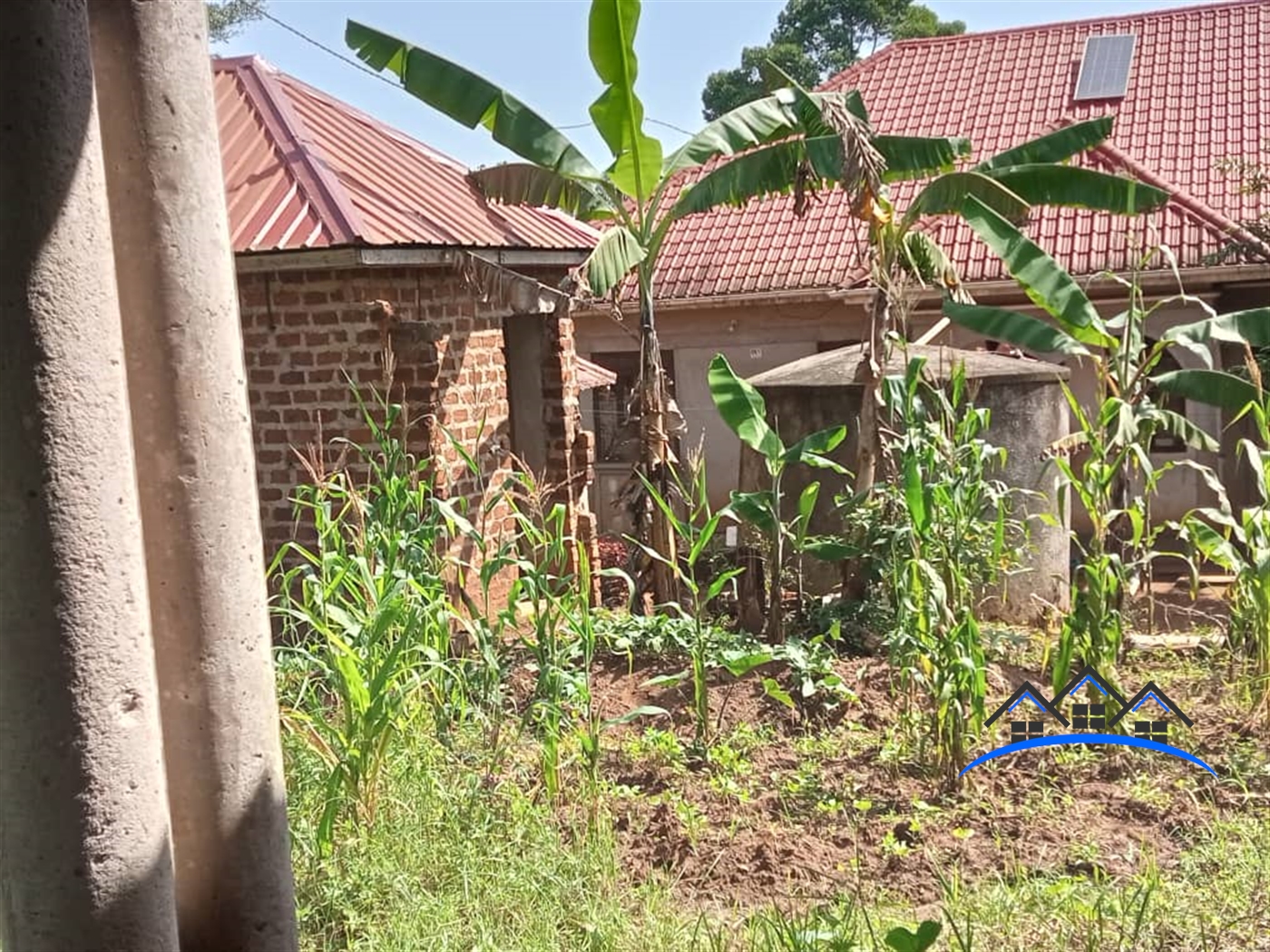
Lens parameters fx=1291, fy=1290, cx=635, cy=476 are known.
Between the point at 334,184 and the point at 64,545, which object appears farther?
the point at 334,184

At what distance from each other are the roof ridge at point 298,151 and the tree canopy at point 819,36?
32454mm

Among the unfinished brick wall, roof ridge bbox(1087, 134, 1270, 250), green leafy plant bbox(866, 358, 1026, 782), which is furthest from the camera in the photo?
roof ridge bbox(1087, 134, 1270, 250)

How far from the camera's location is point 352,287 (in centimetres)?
772

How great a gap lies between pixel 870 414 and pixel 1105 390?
163 centimetres

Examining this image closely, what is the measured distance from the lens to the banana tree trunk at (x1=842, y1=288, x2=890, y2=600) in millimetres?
7973

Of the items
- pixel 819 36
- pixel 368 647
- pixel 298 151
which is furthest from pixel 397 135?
pixel 819 36

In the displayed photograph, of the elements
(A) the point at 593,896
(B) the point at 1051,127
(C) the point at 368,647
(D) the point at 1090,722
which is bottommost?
(A) the point at 593,896

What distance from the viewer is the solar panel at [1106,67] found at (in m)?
16.2

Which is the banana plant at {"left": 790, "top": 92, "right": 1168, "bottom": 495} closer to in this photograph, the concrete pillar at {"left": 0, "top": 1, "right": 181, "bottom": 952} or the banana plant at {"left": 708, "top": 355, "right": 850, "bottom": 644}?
the banana plant at {"left": 708, "top": 355, "right": 850, "bottom": 644}

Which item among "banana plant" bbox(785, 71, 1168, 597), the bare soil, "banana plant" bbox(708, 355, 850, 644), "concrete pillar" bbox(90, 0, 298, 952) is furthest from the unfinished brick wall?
"concrete pillar" bbox(90, 0, 298, 952)

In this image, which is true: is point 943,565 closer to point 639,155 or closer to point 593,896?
point 593,896

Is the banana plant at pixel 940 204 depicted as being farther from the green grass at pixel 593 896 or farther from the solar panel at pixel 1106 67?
the solar panel at pixel 1106 67

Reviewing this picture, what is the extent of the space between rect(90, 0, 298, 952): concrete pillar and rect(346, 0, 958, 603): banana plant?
521 cm

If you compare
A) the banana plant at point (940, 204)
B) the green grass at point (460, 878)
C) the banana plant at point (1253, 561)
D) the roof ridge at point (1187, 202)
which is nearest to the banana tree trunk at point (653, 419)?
the banana plant at point (940, 204)
